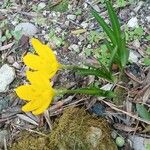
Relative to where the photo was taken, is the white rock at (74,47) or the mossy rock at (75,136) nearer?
the mossy rock at (75,136)

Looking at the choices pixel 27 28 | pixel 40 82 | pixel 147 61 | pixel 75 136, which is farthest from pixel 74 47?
pixel 40 82

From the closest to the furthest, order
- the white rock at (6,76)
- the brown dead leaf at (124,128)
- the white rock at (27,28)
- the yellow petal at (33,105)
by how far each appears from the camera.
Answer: the yellow petal at (33,105), the brown dead leaf at (124,128), the white rock at (6,76), the white rock at (27,28)

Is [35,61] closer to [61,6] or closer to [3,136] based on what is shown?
[3,136]

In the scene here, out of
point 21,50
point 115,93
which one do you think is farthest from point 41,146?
point 21,50

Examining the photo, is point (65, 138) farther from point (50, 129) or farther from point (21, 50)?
point (21, 50)

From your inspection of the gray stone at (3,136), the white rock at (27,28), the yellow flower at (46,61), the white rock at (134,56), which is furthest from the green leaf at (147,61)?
the gray stone at (3,136)

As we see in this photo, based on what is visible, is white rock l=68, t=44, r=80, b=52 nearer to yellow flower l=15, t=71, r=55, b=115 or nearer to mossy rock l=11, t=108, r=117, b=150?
mossy rock l=11, t=108, r=117, b=150

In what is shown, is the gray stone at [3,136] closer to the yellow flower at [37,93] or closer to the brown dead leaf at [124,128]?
the yellow flower at [37,93]
